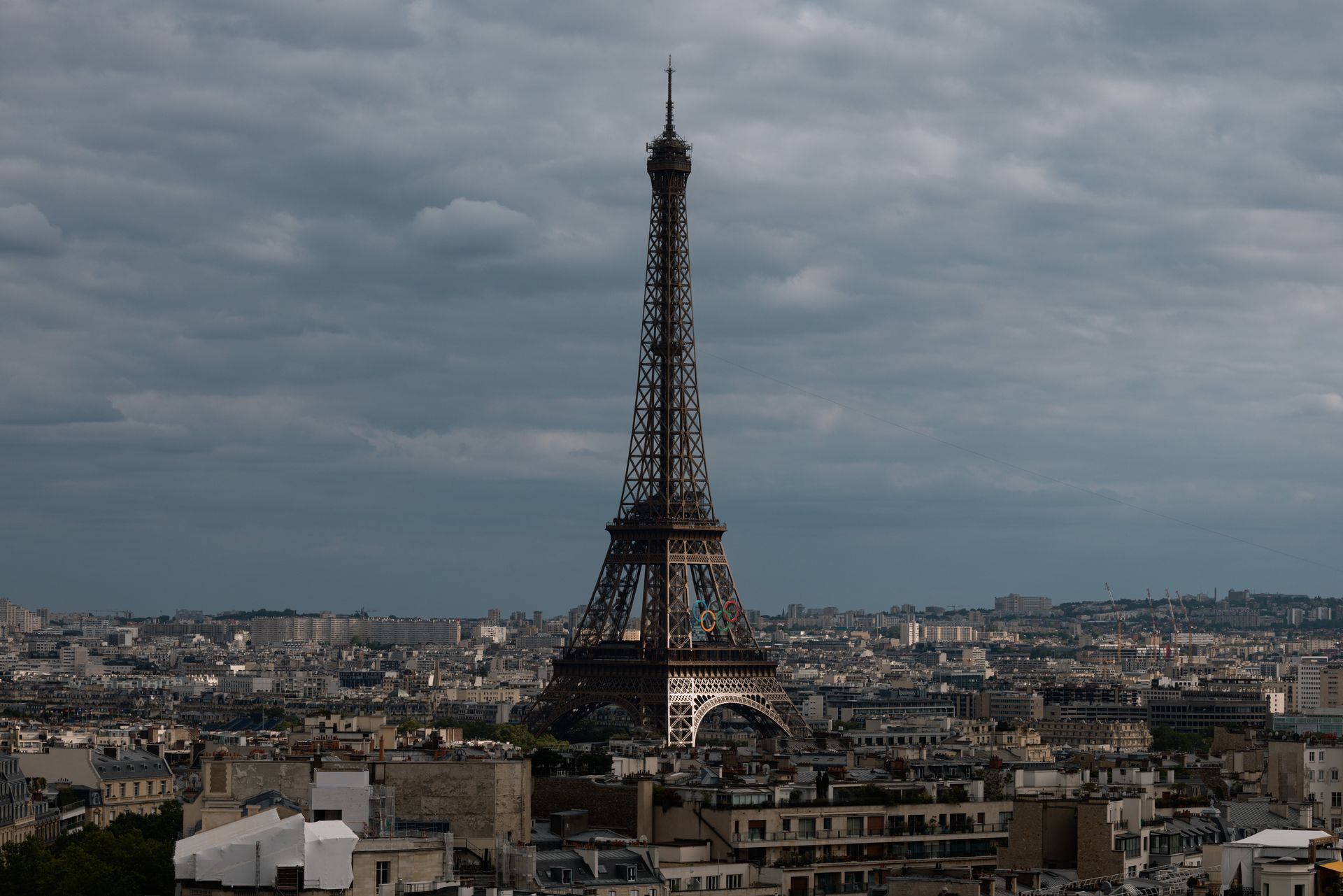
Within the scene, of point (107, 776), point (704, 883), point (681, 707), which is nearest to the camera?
point (704, 883)

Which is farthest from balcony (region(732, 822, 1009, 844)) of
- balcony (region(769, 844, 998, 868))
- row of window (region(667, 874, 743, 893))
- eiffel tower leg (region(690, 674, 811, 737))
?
eiffel tower leg (region(690, 674, 811, 737))

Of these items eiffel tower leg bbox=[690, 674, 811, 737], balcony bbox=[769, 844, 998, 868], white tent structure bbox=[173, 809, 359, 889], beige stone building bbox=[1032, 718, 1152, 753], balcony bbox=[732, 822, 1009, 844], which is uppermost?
eiffel tower leg bbox=[690, 674, 811, 737]

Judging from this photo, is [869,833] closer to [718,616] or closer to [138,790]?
[138,790]

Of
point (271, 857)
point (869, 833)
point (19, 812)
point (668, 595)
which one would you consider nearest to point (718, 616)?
point (668, 595)

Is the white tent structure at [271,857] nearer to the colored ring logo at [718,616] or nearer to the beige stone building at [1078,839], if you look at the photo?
the beige stone building at [1078,839]

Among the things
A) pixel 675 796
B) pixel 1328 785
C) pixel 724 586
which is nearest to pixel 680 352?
pixel 724 586

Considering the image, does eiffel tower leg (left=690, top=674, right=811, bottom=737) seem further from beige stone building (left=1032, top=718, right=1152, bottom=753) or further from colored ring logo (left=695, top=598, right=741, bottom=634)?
beige stone building (left=1032, top=718, right=1152, bottom=753)

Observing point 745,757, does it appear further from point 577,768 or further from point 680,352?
point 680,352
